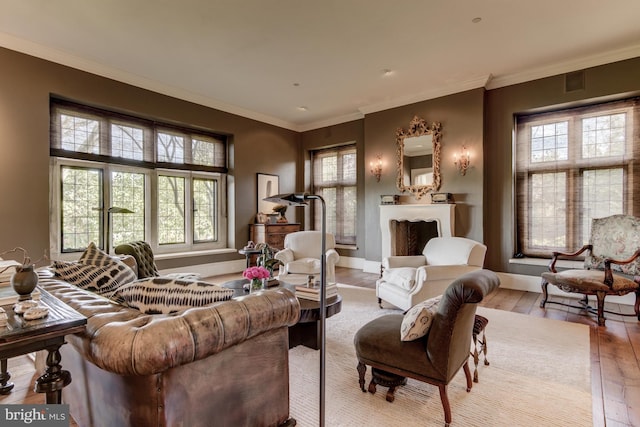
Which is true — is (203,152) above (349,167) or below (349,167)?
above

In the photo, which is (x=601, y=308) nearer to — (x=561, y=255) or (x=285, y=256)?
(x=561, y=255)

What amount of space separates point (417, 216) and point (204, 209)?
408 centimetres

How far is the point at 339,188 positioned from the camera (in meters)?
7.30

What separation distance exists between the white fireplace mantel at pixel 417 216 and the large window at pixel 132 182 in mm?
3254

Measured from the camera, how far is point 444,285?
3461 mm

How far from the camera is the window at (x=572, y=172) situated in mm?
4398

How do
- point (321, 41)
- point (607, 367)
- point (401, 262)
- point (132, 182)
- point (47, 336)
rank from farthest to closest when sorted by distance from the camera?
point (132, 182)
point (401, 262)
point (321, 41)
point (607, 367)
point (47, 336)

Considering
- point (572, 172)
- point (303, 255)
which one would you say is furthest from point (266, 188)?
point (572, 172)

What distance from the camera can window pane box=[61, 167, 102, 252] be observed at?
14.7ft

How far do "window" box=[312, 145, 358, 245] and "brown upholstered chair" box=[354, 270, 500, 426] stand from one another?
4.97m

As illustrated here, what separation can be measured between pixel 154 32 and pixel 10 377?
360cm

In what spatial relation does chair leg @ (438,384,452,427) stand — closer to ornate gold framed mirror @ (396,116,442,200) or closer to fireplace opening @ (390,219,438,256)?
fireplace opening @ (390,219,438,256)

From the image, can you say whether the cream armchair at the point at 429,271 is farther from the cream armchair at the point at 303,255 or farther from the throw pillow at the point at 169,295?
the throw pillow at the point at 169,295

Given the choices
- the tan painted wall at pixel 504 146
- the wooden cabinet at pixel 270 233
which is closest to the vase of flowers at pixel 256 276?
the wooden cabinet at pixel 270 233
